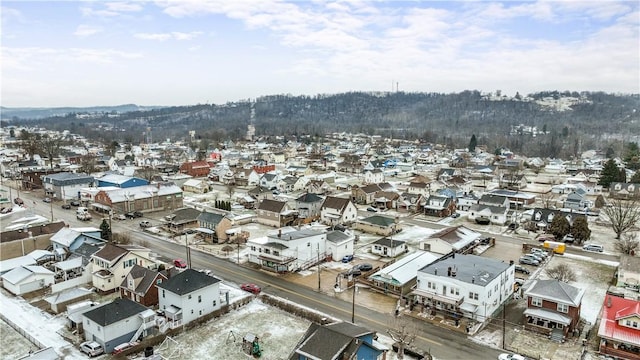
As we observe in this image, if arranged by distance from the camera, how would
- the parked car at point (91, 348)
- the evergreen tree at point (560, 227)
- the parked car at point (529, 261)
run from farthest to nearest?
1. the evergreen tree at point (560, 227)
2. the parked car at point (529, 261)
3. the parked car at point (91, 348)

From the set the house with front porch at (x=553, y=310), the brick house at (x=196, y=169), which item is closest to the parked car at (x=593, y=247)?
the house with front porch at (x=553, y=310)

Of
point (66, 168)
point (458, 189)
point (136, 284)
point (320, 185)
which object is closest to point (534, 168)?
point (458, 189)

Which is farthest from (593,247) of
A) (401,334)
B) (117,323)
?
(117,323)

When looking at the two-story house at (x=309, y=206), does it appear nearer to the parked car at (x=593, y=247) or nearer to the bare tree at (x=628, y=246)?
the parked car at (x=593, y=247)

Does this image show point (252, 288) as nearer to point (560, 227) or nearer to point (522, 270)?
point (522, 270)

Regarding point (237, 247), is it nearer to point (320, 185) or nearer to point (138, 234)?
point (138, 234)

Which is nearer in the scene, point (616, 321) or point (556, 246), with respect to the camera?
point (616, 321)
